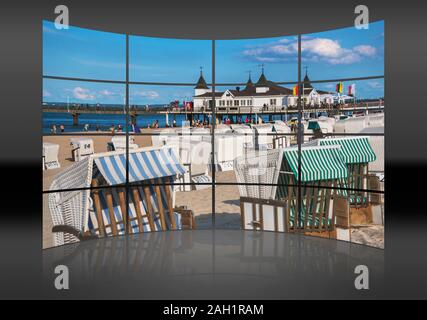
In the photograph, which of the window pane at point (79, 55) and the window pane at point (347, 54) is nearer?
the window pane at point (79, 55)

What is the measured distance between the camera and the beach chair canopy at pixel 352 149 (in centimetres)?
1477

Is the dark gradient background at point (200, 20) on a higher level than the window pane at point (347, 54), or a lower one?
lower

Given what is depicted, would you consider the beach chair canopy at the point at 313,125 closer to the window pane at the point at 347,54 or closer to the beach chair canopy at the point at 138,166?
the window pane at the point at 347,54

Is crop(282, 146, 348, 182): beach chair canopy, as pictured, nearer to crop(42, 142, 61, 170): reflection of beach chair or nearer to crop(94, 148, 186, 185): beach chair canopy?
crop(94, 148, 186, 185): beach chair canopy

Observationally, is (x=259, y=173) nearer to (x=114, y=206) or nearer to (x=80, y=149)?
(x=114, y=206)

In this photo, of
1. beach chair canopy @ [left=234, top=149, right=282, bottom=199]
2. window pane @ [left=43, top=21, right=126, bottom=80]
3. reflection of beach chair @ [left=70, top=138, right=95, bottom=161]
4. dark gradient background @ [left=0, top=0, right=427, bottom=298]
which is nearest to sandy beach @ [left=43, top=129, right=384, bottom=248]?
reflection of beach chair @ [left=70, top=138, right=95, bottom=161]

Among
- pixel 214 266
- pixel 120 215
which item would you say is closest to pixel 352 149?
pixel 120 215

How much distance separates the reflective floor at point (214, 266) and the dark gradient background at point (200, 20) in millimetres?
388

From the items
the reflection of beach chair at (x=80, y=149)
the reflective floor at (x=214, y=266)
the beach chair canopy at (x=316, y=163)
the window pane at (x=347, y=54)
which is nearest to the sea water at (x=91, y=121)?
the reflection of beach chair at (x=80, y=149)

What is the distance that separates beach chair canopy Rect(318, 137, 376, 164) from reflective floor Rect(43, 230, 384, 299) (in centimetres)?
575
